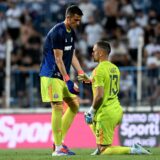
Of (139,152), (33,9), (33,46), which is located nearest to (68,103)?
(139,152)

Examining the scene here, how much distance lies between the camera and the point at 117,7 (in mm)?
25562

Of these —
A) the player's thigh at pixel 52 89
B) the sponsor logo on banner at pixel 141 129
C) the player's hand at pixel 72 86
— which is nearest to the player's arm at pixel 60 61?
the player's hand at pixel 72 86

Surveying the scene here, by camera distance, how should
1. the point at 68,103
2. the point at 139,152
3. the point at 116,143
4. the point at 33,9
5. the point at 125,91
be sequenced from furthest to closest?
the point at 33,9 < the point at 125,91 < the point at 116,143 < the point at 68,103 < the point at 139,152

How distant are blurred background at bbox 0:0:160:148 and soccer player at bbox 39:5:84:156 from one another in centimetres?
651

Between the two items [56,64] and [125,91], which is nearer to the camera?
[56,64]

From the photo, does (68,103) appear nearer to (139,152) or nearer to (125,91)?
(139,152)

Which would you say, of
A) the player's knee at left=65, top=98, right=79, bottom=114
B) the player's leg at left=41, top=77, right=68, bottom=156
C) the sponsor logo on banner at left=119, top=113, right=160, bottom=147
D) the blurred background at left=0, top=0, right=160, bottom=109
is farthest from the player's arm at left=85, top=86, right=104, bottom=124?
the blurred background at left=0, top=0, right=160, bottom=109

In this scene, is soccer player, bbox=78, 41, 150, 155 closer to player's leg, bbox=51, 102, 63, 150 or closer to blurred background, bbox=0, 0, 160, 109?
player's leg, bbox=51, 102, 63, 150

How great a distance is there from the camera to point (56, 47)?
47.1 feet

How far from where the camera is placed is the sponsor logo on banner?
20906mm

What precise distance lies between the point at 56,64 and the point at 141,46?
30.0 ft

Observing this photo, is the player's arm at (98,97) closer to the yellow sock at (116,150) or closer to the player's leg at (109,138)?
the player's leg at (109,138)

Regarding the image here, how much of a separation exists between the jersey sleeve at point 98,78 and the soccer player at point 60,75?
2.07 ft

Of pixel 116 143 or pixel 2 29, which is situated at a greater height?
pixel 2 29
